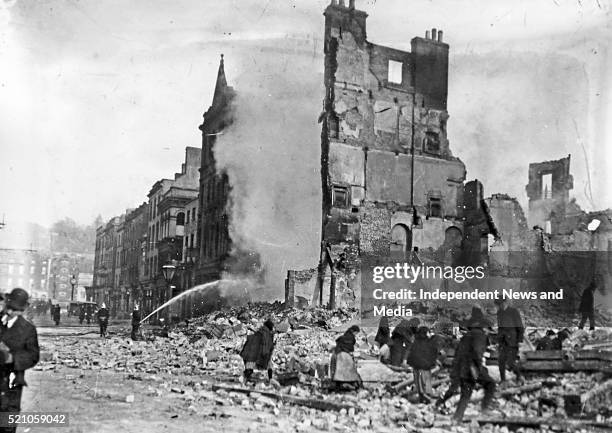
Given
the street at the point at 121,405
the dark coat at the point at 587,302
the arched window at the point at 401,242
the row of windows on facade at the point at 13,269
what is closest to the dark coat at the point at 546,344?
the dark coat at the point at 587,302

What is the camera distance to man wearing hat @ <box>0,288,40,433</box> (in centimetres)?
550

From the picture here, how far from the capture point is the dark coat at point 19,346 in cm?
551

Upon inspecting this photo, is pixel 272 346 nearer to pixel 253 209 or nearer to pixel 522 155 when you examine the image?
pixel 253 209

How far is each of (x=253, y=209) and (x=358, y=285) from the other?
12.8 ft

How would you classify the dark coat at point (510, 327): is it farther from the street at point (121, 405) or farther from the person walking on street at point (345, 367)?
the street at point (121, 405)

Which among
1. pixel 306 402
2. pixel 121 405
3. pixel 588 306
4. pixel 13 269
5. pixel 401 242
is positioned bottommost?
pixel 121 405

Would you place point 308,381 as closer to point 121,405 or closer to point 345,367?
point 345,367

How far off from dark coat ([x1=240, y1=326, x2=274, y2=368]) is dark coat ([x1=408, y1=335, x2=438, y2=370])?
242cm

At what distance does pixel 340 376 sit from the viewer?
852cm

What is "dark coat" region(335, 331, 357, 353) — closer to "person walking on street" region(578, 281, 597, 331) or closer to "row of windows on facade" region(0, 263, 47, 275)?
"row of windows on facade" region(0, 263, 47, 275)

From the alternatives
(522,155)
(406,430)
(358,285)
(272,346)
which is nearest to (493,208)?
(522,155)

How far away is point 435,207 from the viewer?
19031mm

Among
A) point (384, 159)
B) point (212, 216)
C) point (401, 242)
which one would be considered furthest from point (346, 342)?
point (384, 159)

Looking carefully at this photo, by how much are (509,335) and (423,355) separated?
1.41 m
